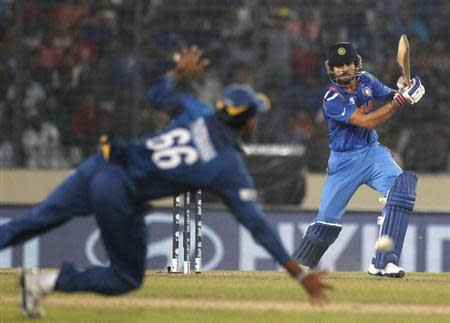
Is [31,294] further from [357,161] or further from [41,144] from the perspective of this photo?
[41,144]

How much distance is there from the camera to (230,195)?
728 cm

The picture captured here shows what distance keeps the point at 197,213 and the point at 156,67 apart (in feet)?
19.1

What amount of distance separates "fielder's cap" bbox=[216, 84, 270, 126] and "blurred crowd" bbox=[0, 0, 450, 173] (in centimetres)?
831

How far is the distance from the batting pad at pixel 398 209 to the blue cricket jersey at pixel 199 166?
10.7 ft

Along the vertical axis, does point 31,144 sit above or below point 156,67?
below

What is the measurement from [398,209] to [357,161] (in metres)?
0.56

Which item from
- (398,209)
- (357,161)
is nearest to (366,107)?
(357,161)

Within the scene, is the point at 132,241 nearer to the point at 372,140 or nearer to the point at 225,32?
the point at 372,140

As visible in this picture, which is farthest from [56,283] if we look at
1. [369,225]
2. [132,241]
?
[369,225]

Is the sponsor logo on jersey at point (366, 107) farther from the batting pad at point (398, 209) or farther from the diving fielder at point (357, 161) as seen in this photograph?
the batting pad at point (398, 209)

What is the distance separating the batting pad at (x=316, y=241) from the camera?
10.8 m

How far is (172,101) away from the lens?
7.61 m

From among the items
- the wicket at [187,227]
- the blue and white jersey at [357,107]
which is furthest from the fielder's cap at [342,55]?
the wicket at [187,227]

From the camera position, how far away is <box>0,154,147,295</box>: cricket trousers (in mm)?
7430
